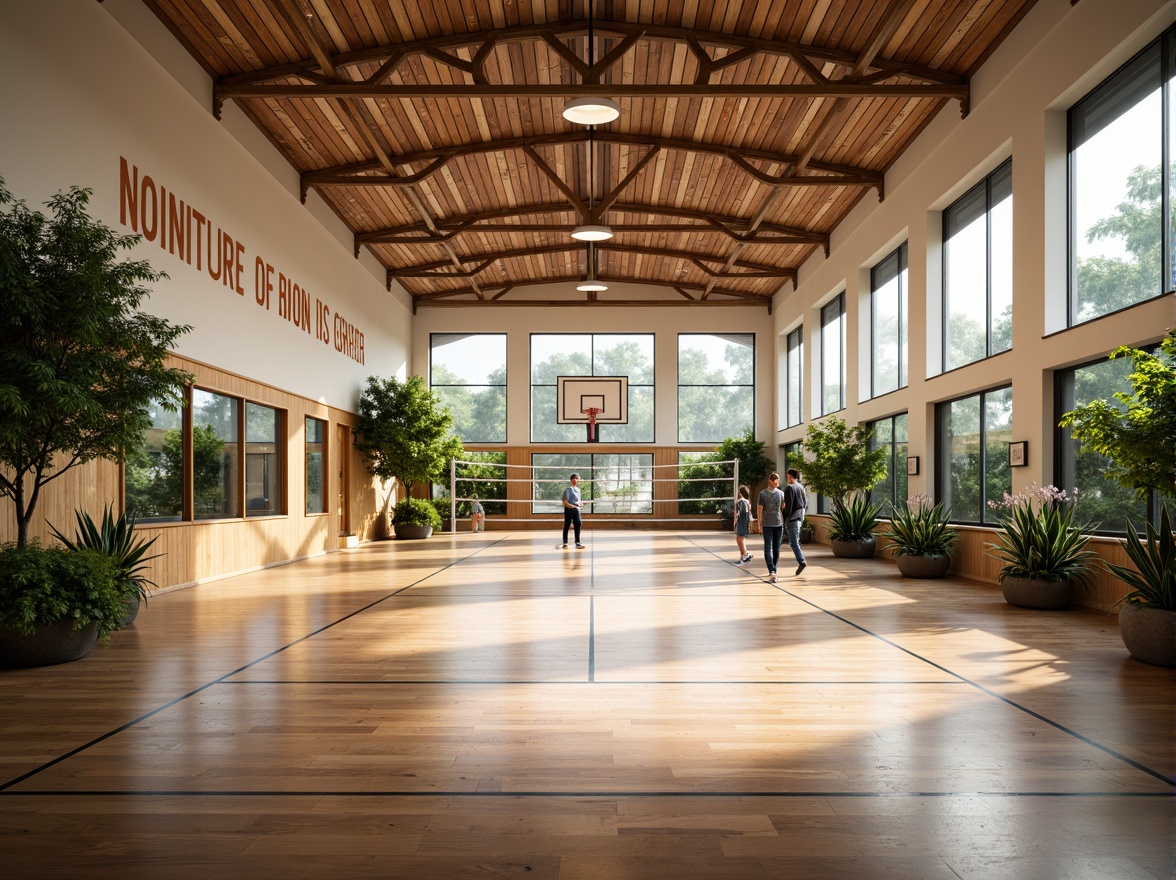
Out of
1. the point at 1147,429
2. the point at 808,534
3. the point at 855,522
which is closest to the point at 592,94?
the point at 1147,429

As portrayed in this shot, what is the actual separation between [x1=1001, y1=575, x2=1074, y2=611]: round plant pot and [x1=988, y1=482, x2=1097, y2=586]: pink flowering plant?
7 cm

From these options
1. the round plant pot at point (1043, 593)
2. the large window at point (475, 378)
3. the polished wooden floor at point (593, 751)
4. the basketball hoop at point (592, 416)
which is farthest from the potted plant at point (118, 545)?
the large window at point (475, 378)

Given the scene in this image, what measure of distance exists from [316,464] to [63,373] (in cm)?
973

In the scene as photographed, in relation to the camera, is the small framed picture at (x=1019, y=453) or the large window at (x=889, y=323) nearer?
the small framed picture at (x=1019, y=453)

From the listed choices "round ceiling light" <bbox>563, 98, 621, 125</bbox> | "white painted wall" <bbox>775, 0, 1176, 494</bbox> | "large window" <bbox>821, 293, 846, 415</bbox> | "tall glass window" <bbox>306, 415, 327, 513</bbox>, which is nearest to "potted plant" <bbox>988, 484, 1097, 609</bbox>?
"white painted wall" <bbox>775, 0, 1176, 494</bbox>

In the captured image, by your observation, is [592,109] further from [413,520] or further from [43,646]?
[413,520]

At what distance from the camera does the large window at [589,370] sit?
76.5 ft

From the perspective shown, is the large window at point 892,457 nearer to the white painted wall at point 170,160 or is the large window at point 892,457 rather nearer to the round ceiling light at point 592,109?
the round ceiling light at point 592,109

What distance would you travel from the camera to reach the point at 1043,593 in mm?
8156

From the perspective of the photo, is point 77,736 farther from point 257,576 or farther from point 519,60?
point 519,60

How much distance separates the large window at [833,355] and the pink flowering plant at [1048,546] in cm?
892

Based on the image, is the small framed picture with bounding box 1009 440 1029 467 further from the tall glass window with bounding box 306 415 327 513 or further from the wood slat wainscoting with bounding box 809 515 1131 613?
the tall glass window with bounding box 306 415 327 513

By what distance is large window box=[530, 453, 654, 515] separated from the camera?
23219mm

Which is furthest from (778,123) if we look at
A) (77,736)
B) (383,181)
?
(77,736)
